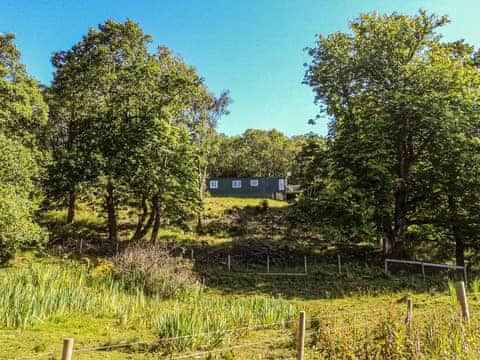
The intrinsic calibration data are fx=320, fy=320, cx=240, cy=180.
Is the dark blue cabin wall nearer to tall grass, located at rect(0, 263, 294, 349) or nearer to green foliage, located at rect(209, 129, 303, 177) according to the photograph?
green foliage, located at rect(209, 129, 303, 177)

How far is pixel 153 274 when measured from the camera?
9.70 m

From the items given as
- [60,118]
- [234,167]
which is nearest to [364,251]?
[60,118]

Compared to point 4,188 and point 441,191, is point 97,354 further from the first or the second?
point 441,191

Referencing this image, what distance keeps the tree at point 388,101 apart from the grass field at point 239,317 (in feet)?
11.2

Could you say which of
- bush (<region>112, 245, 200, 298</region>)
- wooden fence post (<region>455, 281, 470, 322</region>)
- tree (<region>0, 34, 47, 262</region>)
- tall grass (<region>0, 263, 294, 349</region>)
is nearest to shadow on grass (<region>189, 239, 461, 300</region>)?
bush (<region>112, 245, 200, 298</region>)

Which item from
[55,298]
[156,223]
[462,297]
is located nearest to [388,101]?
[462,297]

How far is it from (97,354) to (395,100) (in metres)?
12.7

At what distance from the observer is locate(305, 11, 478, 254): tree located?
1242 cm

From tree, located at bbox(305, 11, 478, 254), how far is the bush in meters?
7.67

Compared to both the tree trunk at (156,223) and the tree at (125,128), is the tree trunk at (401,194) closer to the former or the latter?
the tree at (125,128)

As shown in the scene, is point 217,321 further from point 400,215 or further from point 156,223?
point 400,215

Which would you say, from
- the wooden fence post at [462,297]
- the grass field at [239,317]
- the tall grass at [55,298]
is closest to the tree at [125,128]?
the grass field at [239,317]

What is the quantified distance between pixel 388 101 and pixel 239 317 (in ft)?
34.9

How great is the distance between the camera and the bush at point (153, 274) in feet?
31.2
